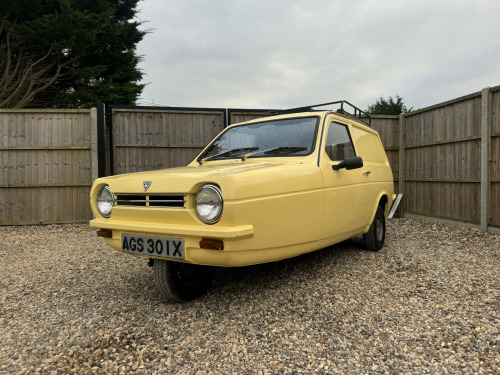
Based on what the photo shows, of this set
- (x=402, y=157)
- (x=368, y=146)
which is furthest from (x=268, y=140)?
(x=402, y=157)

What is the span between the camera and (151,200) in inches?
99.6

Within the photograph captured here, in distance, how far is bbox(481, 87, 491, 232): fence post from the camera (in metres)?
5.63

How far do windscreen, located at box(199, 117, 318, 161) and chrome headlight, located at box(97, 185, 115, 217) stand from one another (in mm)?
1206

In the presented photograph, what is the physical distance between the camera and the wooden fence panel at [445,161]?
601 centimetres

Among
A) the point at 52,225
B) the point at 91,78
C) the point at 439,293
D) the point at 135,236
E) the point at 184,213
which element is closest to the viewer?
the point at 184,213

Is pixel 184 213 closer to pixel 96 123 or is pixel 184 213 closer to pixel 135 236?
pixel 135 236

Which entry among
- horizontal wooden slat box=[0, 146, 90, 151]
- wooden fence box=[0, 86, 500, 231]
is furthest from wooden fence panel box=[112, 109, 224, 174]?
horizontal wooden slat box=[0, 146, 90, 151]

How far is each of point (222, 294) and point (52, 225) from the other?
5432 mm

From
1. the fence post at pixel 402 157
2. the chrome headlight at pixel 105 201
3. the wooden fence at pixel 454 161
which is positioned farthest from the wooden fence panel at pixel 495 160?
the chrome headlight at pixel 105 201

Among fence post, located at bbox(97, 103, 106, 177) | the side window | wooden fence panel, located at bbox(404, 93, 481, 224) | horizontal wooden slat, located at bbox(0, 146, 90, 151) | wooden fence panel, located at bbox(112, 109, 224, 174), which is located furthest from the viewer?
wooden fence panel, located at bbox(112, 109, 224, 174)

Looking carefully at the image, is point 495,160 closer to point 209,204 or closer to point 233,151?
point 233,151

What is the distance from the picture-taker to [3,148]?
676cm

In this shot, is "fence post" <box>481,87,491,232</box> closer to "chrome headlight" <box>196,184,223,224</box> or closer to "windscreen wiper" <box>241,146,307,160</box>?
"windscreen wiper" <box>241,146,307,160</box>

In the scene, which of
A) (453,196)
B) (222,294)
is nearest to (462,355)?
(222,294)
